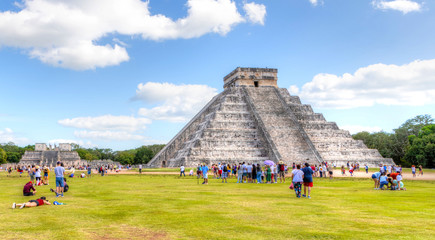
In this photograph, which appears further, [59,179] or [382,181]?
[382,181]

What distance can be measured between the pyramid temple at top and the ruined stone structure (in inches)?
1580

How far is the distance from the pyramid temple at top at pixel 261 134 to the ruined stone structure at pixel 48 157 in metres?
40.1

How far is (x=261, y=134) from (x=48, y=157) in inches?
2189

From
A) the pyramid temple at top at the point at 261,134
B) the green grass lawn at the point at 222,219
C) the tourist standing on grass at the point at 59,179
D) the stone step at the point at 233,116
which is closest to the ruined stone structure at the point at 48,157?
the pyramid temple at top at the point at 261,134

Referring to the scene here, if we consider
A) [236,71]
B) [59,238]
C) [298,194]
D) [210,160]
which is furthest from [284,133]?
[59,238]

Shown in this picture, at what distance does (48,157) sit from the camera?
259 feet

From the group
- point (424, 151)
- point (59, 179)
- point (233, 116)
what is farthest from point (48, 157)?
point (59, 179)

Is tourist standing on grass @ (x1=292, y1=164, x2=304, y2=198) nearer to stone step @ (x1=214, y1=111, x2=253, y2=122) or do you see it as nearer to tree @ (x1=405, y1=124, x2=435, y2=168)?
stone step @ (x1=214, y1=111, x2=253, y2=122)

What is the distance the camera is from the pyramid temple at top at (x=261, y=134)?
119 ft

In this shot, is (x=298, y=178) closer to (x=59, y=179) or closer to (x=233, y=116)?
(x=59, y=179)

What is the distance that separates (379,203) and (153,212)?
20.6 ft

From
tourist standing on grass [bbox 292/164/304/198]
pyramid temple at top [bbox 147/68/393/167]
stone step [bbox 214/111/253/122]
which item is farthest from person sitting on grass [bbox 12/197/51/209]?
stone step [bbox 214/111/253/122]

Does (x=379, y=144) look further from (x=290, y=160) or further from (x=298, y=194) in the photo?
(x=298, y=194)

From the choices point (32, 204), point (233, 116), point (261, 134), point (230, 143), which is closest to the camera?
point (32, 204)
